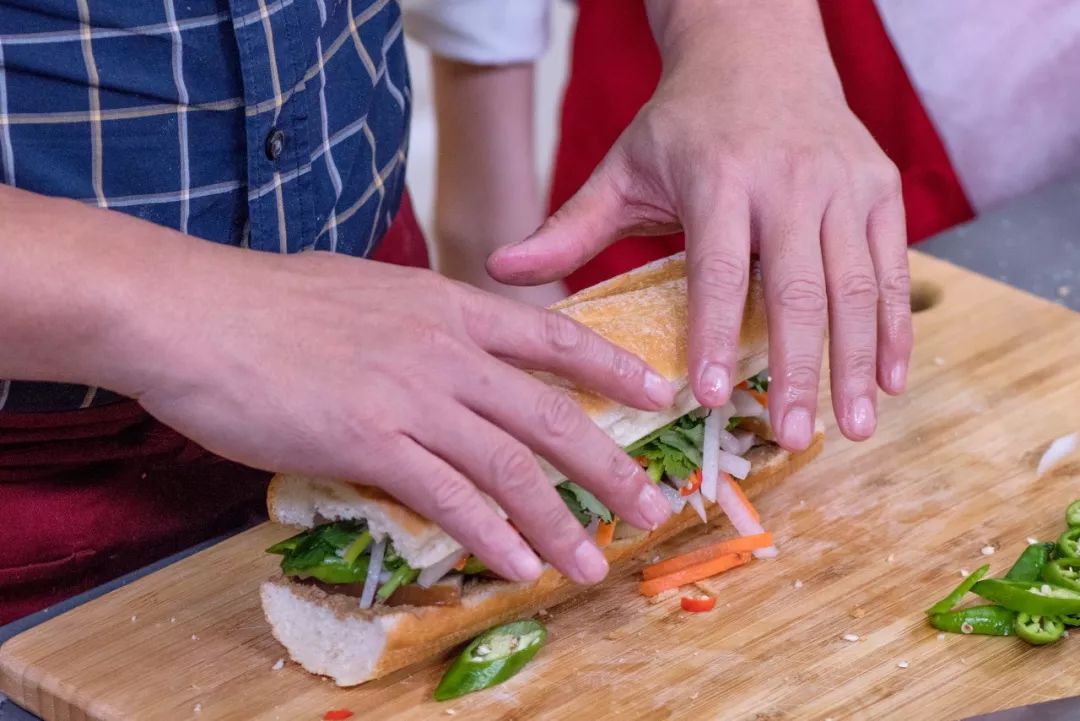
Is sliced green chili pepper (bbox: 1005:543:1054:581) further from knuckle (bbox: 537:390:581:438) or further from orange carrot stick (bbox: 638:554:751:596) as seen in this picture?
knuckle (bbox: 537:390:581:438)

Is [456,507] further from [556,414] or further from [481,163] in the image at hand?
[481,163]

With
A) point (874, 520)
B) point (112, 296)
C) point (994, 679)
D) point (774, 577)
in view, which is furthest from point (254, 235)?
point (994, 679)

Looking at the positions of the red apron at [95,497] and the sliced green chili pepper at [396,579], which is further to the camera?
the red apron at [95,497]

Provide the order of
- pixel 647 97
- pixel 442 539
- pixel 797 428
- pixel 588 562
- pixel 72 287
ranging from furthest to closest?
pixel 647 97, pixel 797 428, pixel 442 539, pixel 588 562, pixel 72 287

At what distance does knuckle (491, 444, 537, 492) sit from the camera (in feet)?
5.22

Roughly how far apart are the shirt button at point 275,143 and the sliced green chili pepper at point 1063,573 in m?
1.25

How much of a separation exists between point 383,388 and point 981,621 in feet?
3.03

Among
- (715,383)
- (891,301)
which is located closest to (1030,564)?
(891,301)

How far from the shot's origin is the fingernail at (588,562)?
169 cm

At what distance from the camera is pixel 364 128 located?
87.8 inches

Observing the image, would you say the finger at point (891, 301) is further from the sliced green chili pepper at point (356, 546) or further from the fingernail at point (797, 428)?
the sliced green chili pepper at point (356, 546)

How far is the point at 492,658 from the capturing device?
1849 mm

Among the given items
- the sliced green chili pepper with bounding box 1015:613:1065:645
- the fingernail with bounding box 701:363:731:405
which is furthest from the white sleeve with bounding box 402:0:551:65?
the sliced green chili pepper with bounding box 1015:613:1065:645

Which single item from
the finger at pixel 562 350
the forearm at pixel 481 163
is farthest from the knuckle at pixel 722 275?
the forearm at pixel 481 163
